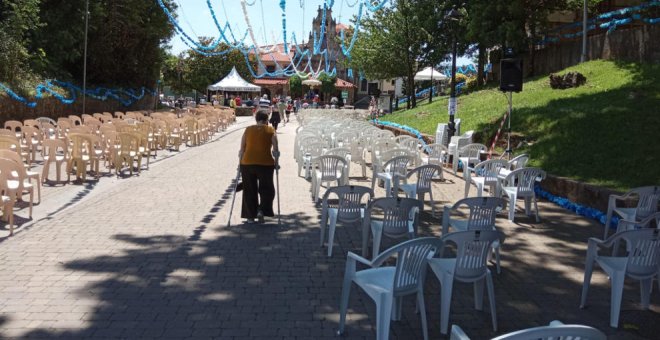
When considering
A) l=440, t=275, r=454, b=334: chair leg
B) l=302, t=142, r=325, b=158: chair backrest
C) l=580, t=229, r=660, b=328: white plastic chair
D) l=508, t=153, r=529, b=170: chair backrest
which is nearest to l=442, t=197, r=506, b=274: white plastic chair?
l=580, t=229, r=660, b=328: white plastic chair

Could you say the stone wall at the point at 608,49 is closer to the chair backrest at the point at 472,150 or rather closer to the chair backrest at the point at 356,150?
the chair backrest at the point at 472,150

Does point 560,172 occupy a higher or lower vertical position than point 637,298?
higher

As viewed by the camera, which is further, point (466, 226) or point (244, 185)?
point (244, 185)

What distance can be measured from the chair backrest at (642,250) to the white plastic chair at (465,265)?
1.17 m

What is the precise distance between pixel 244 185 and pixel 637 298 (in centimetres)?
511

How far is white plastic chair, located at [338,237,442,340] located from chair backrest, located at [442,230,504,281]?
27cm

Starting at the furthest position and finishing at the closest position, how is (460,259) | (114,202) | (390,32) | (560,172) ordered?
(390,32)
(560,172)
(114,202)
(460,259)

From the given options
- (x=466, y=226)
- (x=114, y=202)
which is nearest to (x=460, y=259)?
(x=466, y=226)

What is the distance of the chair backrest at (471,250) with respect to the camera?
4789mm

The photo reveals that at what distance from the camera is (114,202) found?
388 inches

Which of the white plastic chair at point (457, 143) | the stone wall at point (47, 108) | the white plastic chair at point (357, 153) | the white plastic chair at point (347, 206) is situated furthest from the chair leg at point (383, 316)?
the stone wall at point (47, 108)

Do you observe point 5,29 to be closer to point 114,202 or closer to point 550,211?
point 114,202

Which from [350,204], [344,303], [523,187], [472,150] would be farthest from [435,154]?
[344,303]

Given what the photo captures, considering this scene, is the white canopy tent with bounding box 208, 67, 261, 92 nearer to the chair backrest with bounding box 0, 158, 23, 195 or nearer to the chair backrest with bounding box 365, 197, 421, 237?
the chair backrest with bounding box 0, 158, 23, 195
